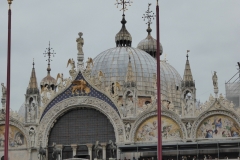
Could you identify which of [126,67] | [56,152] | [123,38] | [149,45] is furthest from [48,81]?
[56,152]

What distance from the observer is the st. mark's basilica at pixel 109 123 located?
4775 cm

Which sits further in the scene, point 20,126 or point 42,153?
point 20,126

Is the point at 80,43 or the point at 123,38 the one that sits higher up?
the point at 123,38

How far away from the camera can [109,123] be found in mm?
50438

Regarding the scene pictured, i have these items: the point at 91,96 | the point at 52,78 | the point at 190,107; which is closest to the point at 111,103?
the point at 91,96

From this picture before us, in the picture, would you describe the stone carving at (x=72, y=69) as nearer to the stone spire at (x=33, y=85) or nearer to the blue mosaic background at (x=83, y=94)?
the blue mosaic background at (x=83, y=94)

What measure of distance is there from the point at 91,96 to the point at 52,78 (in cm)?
2275

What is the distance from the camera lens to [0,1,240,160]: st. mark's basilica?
47.8 metres

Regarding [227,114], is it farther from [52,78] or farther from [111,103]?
[52,78]

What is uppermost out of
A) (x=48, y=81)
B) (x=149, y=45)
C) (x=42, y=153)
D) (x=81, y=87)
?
(x=149, y=45)

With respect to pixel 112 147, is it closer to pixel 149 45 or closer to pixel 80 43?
pixel 80 43

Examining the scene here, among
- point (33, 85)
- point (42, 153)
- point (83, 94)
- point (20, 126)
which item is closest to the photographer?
point (42, 153)

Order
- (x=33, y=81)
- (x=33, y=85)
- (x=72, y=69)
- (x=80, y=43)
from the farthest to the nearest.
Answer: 1. (x=33, y=81)
2. (x=33, y=85)
3. (x=80, y=43)
4. (x=72, y=69)

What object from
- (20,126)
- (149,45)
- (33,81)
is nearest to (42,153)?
(20,126)
